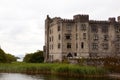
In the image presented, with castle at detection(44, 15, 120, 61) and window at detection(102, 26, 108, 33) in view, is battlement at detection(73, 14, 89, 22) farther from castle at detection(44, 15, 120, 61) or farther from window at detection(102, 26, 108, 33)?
window at detection(102, 26, 108, 33)

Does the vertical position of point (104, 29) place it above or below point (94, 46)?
above

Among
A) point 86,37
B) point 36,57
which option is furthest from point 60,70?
point 36,57

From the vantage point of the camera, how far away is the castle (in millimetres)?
88188

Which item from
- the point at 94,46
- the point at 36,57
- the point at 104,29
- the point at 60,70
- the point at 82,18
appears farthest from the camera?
the point at 36,57

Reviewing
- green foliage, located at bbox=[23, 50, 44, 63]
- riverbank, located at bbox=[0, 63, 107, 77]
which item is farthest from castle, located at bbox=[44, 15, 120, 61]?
riverbank, located at bbox=[0, 63, 107, 77]

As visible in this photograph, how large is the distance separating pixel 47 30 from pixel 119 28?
67.7 ft

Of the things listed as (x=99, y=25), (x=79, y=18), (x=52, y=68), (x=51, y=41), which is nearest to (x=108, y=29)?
(x=99, y=25)

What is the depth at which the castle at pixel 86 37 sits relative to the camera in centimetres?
8819

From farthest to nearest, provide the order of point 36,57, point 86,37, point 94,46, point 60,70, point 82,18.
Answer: point 36,57 → point 94,46 → point 82,18 → point 86,37 → point 60,70

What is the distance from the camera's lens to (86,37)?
88.2 metres

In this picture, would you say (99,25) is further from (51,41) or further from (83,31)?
(51,41)

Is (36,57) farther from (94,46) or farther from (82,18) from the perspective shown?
(82,18)

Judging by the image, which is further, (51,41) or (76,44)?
(51,41)

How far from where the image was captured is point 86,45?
289ft
